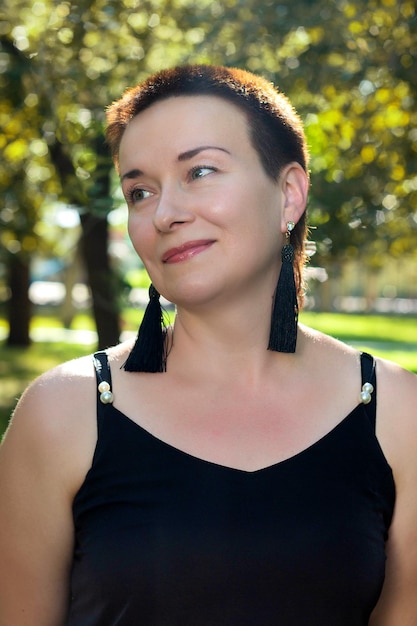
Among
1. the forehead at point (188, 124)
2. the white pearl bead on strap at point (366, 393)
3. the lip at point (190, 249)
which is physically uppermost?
the forehead at point (188, 124)

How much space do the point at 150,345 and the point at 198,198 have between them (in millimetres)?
373

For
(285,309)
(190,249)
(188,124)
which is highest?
(188,124)

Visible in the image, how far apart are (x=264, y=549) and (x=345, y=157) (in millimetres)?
3203

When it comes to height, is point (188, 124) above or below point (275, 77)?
below

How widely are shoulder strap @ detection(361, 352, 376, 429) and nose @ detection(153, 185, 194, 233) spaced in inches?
22.7

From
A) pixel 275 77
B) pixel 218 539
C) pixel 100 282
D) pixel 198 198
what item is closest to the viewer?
pixel 218 539

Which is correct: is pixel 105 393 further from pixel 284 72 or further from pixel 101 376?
pixel 284 72

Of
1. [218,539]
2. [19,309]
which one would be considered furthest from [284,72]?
[19,309]

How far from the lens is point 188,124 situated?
A: 2.28 m

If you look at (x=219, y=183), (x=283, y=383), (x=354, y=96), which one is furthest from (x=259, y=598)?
(x=354, y=96)

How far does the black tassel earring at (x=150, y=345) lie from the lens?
7.78ft

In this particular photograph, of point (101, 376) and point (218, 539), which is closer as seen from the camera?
point (218, 539)

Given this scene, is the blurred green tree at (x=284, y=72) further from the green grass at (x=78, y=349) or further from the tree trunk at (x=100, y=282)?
the green grass at (x=78, y=349)

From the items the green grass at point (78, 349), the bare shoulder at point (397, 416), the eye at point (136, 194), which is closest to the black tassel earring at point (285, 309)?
the bare shoulder at point (397, 416)
